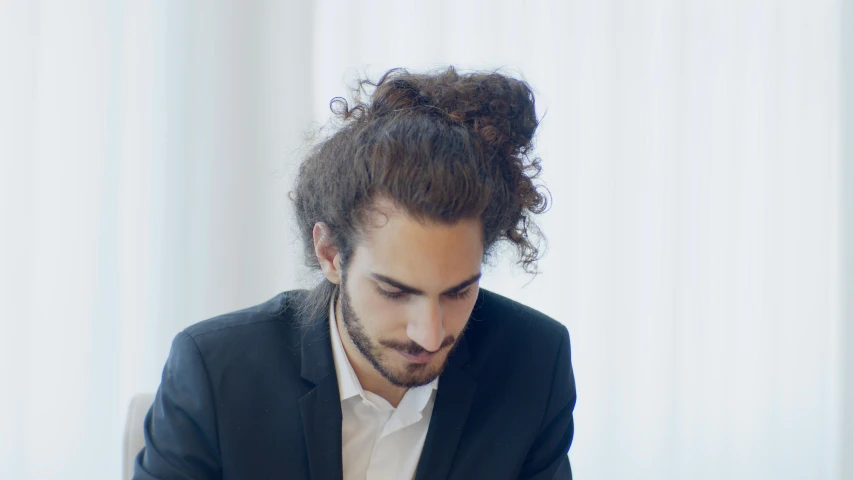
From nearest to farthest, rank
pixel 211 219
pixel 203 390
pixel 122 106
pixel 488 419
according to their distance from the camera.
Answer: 1. pixel 203 390
2. pixel 488 419
3. pixel 122 106
4. pixel 211 219

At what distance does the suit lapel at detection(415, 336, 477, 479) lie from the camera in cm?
140

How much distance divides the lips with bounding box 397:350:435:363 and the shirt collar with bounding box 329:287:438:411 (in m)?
0.12

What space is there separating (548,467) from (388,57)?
1478 millimetres

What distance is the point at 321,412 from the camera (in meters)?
1.38

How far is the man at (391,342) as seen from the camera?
1280mm

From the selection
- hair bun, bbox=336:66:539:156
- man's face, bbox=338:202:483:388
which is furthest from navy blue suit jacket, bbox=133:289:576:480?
hair bun, bbox=336:66:539:156

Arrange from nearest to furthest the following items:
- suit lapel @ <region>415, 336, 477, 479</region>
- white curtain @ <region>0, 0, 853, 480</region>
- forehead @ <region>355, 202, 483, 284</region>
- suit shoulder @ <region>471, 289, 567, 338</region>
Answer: forehead @ <region>355, 202, 483, 284</region> → suit lapel @ <region>415, 336, 477, 479</region> → suit shoulder @ <region>471, 289, 567, 338</region> → white curtain @ <region>0, 0, 853, 480</region>

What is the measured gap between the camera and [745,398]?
2609 mm

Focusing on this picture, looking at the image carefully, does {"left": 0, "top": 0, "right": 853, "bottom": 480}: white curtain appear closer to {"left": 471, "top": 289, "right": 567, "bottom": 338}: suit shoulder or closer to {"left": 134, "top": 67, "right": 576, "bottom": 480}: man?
{"left": 471, "top": 289, "right": 567, "bottom": 338}: suit shoulder

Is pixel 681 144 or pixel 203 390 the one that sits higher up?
pixel 681 144

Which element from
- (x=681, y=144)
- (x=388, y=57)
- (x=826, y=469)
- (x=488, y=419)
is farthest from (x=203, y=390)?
(x=826, y=469)

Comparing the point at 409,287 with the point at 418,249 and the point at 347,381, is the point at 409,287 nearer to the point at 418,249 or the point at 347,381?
the point at 418,249

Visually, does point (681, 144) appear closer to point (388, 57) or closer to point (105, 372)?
point (388, 57)

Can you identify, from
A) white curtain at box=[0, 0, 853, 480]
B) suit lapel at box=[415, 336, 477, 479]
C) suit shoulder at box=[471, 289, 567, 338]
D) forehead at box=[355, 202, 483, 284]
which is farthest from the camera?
white curtain at box=[0, 0, 853, 480]
